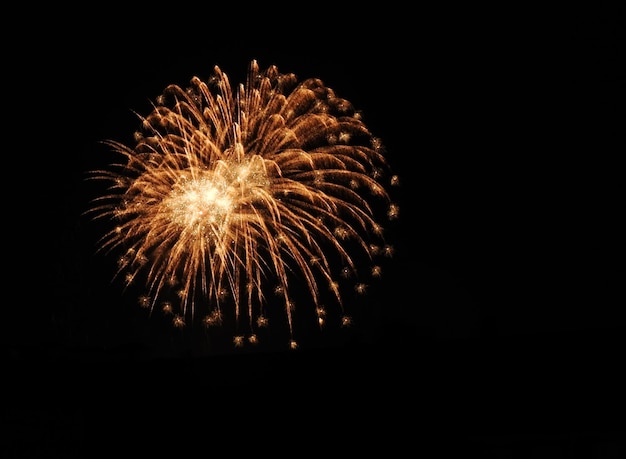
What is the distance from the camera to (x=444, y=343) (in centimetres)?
1246

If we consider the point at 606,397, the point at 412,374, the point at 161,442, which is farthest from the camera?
the point at 161,442

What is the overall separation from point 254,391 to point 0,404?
530cm

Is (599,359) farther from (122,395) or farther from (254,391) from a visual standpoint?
(122,395)

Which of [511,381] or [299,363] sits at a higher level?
[299,363]

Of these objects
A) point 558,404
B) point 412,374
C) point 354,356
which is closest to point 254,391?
point 354,356

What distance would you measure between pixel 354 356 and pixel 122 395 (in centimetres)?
468

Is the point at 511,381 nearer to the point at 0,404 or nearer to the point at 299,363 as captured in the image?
the point at 299,363

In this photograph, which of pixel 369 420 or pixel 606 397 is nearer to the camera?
pixel 606 397

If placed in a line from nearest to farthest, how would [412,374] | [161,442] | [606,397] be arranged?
[606,397] < [412,374] < [161,442]

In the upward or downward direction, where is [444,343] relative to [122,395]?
downward

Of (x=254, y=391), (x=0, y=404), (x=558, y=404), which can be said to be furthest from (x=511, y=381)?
(x=0, y=404)

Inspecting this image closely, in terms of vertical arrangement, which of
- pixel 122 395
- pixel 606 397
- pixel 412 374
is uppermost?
pixel 122 395

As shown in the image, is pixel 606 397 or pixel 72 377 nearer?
pixel 606 397

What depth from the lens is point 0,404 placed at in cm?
1470
